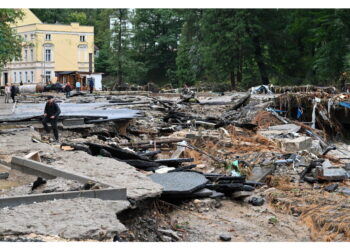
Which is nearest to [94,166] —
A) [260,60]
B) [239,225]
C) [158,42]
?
[239,225]

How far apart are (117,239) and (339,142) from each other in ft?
47.6

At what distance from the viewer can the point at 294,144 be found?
1284 cm

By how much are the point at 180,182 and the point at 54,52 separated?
60.6 metres

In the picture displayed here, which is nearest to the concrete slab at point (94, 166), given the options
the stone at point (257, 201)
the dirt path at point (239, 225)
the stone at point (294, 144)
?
the dirt path at point (239, 225)

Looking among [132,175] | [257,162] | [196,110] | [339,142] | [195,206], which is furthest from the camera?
[196,110]

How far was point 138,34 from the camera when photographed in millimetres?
68625

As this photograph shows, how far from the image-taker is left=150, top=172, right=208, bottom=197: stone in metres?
7.54

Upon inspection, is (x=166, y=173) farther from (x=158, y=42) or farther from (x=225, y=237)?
(x=158, y=42)

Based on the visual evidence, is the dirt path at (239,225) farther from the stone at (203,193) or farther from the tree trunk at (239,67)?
the tree trunk at (239,67)

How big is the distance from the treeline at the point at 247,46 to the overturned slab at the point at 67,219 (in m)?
30.3

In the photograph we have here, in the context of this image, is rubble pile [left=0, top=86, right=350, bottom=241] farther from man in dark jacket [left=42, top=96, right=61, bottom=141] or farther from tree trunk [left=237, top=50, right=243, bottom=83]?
tree trunk [left=237, top=50, right=243, bottom=83]

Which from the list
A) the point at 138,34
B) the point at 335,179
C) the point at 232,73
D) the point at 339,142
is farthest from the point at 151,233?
the point at 138,34

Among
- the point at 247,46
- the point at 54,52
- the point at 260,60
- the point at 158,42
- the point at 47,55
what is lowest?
the point at 260,60

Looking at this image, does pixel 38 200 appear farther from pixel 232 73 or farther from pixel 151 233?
pixel 232 73
